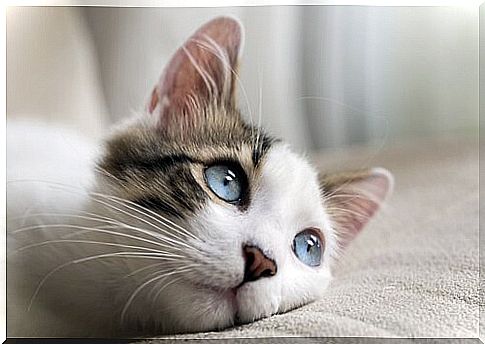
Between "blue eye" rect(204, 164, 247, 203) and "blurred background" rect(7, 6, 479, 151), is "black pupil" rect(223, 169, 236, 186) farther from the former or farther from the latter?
"blurred background" rect(7, 6, 479, 151)

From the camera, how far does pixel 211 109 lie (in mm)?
998

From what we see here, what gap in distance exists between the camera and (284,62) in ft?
3.33

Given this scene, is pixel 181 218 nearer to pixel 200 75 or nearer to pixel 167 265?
pixel 167 265

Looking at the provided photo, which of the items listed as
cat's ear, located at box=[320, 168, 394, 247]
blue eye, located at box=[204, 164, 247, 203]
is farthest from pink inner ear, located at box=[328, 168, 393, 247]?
blue eye, located at box=[204, 164, 247, 203]

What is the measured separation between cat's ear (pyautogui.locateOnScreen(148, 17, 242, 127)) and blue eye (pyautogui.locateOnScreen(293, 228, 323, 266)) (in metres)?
0.20

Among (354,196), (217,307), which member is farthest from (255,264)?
(354,196)

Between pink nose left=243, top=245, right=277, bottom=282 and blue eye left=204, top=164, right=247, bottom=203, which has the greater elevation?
blue eye left=204, top=164, right=247, bottom=203

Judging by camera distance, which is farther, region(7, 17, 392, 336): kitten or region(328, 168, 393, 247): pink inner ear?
region(328, 168, 393, 247): pink inner ear

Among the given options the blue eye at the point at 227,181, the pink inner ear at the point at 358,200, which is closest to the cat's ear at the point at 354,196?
the pink inner ear at the point at 358,200

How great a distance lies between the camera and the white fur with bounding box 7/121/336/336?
2.92 ft

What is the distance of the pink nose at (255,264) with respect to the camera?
34.6 inches

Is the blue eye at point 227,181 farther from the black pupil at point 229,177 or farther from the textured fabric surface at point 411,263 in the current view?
the textured fabric surface at point 411,263

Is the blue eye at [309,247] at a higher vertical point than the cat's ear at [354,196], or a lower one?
lower

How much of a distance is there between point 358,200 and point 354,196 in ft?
0.04
